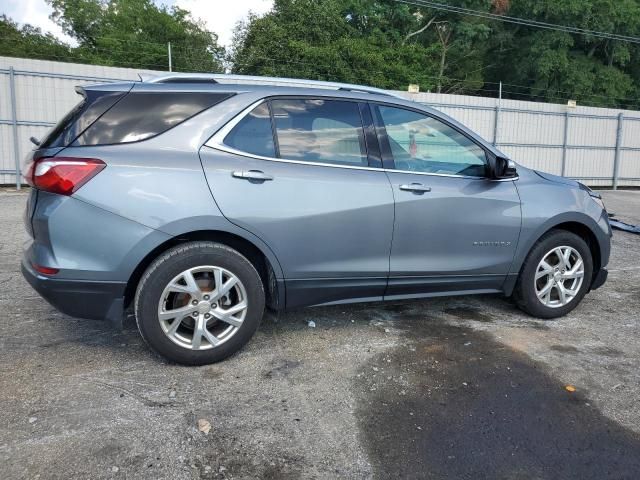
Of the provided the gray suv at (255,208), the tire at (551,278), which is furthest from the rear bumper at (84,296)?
the tire at (551,278)

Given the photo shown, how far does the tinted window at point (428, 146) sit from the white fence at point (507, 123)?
29.0 feet

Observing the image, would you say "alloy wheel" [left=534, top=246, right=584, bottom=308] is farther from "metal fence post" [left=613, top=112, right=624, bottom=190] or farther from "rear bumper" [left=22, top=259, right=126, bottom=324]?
"metal fence post" [left=613, top=112, right=624, bottom=190]

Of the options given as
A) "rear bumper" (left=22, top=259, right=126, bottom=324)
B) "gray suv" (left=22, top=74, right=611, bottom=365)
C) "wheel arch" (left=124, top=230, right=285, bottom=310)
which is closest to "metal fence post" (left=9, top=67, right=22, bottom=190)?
"gray suv" (left=22, top=74, right=611, bottom=365)

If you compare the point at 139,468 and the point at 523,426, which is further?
the point at 523,426

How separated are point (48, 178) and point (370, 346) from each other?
7.70 feet

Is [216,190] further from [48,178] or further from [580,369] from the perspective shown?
[580,369]

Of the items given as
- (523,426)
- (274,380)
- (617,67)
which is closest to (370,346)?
(274,380)

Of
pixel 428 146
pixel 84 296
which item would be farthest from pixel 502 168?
pixel 84 296

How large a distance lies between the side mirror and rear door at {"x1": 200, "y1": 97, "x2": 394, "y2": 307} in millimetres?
942

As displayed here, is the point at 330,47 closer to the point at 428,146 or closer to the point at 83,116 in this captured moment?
the point at 428,146

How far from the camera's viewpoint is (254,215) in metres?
3.39

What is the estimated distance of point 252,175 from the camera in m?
3.40

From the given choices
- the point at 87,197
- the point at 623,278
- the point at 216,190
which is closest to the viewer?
the point at 87,197

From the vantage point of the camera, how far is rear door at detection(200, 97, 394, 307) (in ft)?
11.1
